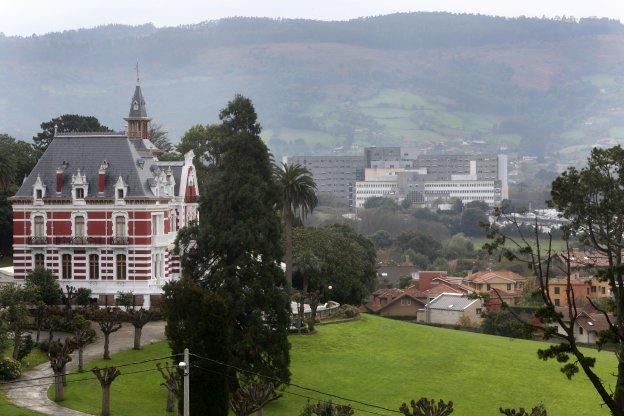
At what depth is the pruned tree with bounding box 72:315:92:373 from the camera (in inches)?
2589

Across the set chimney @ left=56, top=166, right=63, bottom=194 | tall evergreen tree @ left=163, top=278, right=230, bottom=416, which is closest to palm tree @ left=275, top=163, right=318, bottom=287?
chimney @ left=56, top=166, right=63, bottom=194

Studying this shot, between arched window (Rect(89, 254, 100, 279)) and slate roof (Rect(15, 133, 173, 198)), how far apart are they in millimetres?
3757

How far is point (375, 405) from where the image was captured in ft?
220

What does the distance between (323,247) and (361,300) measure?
5358 mm

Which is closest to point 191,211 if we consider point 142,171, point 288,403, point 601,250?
point 142,171

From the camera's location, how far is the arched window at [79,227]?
86.4 metres

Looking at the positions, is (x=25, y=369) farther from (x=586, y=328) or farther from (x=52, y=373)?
(x=586, y=328)

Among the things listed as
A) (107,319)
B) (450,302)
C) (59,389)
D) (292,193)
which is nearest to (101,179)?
Answer: (292,193)

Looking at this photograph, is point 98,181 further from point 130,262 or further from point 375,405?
point 375,405

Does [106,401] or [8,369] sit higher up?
[8,369]

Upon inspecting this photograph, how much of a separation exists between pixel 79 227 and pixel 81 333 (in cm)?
2035

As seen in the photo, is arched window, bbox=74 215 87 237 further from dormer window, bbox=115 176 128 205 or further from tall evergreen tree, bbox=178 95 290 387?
tall evergreen tree, bbox=178 95 290 387

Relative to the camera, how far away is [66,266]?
86.4m

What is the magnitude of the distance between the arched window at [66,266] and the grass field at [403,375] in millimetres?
14748
